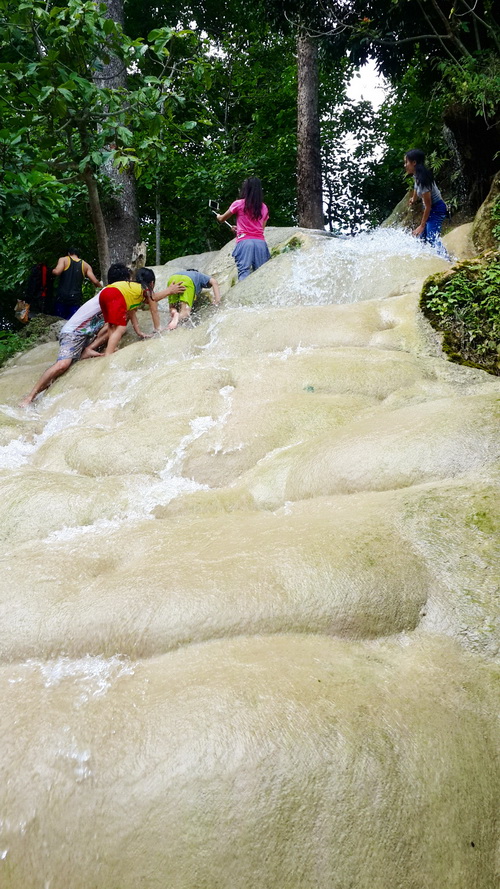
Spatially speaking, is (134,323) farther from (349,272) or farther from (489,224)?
(489,224)

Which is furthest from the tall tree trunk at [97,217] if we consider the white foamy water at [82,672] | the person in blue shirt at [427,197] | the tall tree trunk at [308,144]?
the white foamy water at [82,672]

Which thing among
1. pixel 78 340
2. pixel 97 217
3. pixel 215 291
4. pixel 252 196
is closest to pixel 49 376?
pixel 78 340

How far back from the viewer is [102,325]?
866cm

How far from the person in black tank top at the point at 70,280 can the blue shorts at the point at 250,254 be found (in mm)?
2111

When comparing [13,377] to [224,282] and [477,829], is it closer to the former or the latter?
[224,282]

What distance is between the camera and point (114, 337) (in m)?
8.17

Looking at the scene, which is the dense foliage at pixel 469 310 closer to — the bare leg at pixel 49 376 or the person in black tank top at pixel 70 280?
the bare leg at pixel 49 376

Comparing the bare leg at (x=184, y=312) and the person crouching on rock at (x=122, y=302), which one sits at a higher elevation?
the person crouching on rock at (x=122, y=302)

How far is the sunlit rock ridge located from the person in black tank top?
19.6 ft

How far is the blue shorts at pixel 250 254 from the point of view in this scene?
962 cm

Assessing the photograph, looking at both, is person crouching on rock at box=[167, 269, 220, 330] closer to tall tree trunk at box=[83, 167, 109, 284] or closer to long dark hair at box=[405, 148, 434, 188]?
tall tree trunk at box=[83, 167, 109, 284]

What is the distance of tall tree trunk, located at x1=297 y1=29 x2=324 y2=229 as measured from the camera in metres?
13.6

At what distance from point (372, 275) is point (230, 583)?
651 cm

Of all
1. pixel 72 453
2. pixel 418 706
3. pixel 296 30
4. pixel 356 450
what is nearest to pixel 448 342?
pixel 356 450
